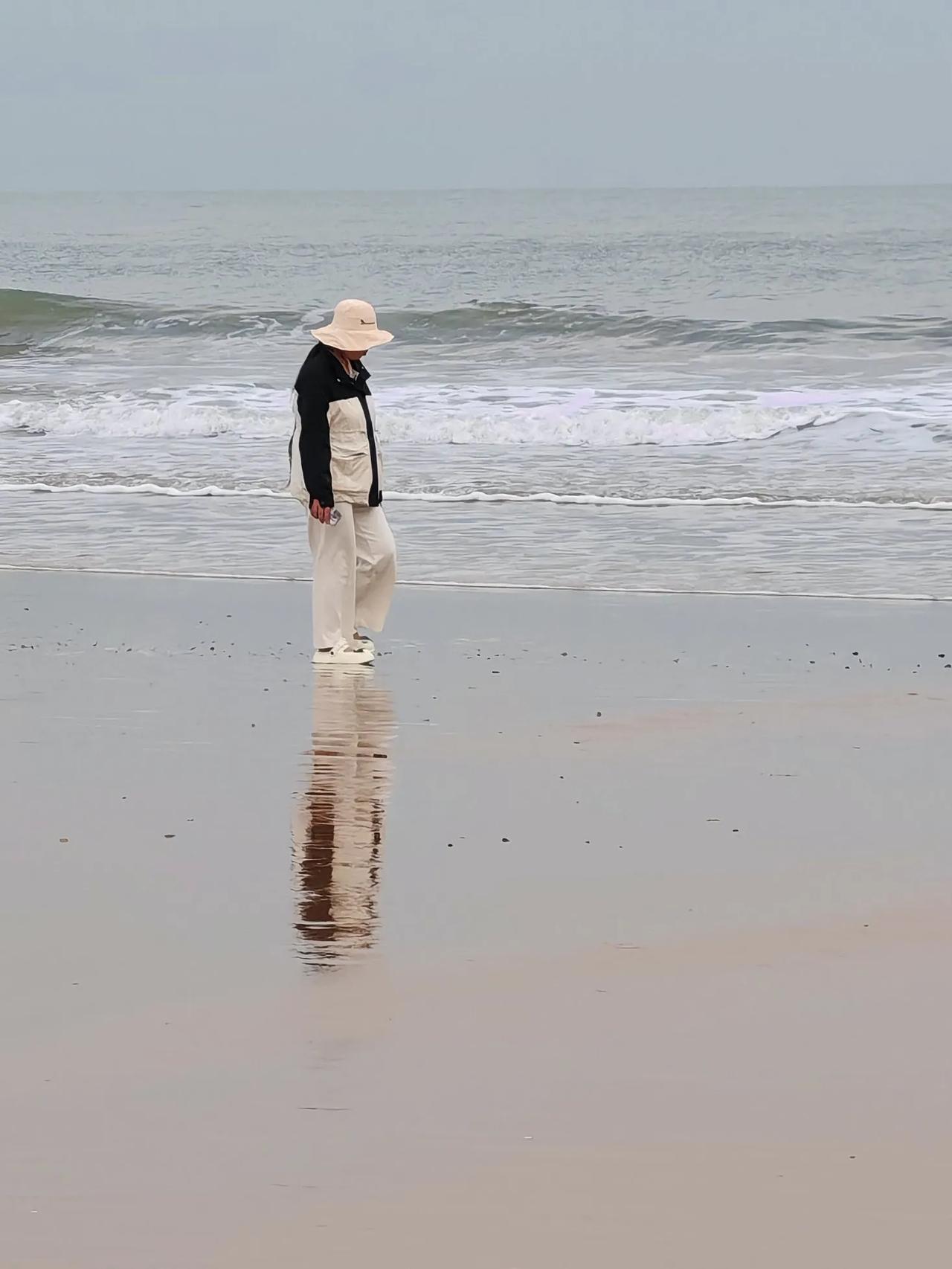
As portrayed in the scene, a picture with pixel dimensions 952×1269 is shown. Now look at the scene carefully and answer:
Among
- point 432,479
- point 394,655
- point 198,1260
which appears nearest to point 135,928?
point 198,1260

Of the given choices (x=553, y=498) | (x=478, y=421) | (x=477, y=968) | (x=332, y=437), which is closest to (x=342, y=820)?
(x=477, y=968)

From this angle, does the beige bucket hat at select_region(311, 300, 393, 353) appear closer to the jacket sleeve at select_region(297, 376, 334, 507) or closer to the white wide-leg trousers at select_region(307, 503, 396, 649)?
the jacket sleeve at select_region(297, 376, 334, 507)

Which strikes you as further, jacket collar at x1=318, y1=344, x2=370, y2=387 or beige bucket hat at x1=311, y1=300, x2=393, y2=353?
jacket collar at x1=318, y1=344, x2=370, y2=387

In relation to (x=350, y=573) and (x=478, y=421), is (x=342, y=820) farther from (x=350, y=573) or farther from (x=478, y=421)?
(x=478, y=421)

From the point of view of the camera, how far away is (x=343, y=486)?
25.7ft

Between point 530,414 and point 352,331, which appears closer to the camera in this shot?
point 352,331

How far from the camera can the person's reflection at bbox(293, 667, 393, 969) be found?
13.5 ft

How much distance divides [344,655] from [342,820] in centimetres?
254

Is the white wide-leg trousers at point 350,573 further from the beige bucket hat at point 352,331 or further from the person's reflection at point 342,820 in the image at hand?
the beige bucket hat at point 352,331

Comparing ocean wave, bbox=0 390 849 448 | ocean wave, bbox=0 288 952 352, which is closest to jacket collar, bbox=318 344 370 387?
ocean wave, bbox=0 390 849 448

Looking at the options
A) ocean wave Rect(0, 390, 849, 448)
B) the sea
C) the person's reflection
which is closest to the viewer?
the person's reflection

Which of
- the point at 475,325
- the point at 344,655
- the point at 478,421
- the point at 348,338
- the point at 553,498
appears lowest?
the point at 344,655

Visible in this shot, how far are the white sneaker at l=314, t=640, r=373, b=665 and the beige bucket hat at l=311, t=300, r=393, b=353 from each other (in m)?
1.19

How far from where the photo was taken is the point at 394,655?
305 inches
